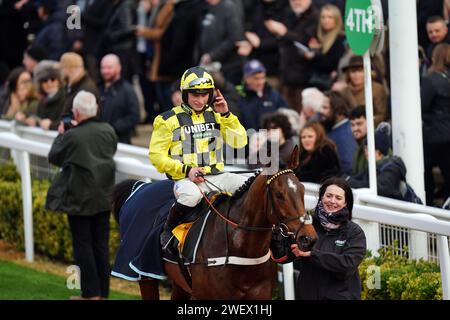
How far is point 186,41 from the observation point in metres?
17.0

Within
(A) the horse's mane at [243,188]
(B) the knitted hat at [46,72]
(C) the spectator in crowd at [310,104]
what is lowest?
(A) the horse's mane at [243,188]

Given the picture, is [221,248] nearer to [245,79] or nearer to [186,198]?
[186,198]

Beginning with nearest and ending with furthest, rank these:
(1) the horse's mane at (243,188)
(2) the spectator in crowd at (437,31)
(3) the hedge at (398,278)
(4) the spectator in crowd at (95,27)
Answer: (1) the horse's mane at (243,188) < (3) the hedge at (398,278) < (2) the spectator in crowd at (437,31) < (4) the spectator in crowd at (95,27)

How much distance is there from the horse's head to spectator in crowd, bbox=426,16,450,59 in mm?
4487

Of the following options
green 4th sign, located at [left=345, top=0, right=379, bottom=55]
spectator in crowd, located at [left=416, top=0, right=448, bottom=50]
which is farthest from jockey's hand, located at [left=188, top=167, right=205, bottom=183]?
spectator in crowd, located at [left=416, top=0, right=448, bottom=50]

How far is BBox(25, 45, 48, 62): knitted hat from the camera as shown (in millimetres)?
17453

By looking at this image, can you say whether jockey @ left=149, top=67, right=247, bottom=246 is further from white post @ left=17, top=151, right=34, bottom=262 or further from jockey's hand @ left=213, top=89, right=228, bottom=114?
white post @ left=17, top=151, right=34, bottom=262

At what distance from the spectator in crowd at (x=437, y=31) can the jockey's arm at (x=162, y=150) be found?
4145 mm

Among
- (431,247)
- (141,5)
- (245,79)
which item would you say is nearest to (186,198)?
(431,247)

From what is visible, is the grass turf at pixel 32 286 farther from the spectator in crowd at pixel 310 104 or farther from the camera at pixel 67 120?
the spectator in crowd at pixel 310 104

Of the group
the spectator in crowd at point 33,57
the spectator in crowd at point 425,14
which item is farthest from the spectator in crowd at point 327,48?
the spectator in crowd at point 33,57

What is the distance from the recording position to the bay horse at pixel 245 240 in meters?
8.92

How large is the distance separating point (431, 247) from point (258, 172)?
1745 mm

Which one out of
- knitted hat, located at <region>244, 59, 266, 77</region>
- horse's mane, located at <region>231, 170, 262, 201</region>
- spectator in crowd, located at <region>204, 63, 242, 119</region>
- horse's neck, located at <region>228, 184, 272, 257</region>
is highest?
knitted hat, located at <region>244, 59, 266, 77</region>
